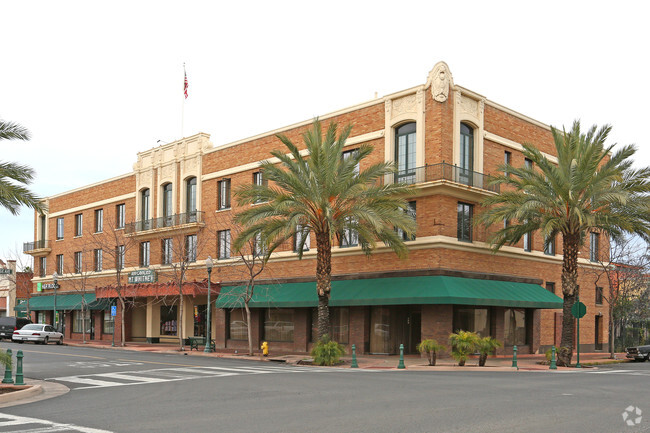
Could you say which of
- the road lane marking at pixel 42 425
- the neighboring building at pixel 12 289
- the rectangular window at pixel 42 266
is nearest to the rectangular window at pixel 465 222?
the road lane marking at pixel 42 425

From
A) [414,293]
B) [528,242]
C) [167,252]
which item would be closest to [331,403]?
[414,293]

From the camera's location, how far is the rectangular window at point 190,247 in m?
44.9

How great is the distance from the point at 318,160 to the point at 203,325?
20.2m

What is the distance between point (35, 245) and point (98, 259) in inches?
442

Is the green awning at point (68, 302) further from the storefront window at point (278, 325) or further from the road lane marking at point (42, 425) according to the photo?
the road lane marking at point (42, 425)

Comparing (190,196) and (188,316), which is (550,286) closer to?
(190,196)

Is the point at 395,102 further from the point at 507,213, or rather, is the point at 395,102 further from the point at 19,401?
the point at 19,401

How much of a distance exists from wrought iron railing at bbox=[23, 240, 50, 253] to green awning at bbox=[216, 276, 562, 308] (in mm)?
30071

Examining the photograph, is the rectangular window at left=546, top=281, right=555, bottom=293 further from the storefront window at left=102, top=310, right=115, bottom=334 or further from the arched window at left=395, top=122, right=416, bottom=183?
the storefront window at left=102, top=310, right=115, bottom=334

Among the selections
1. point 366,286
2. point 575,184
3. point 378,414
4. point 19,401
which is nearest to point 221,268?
point 366,286

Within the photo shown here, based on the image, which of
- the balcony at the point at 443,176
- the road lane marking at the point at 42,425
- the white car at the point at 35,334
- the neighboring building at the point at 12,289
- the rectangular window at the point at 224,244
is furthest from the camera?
the neighboring building at the point at 12,289

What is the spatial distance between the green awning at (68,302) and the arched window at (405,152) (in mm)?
27811

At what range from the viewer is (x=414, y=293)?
30578 millimetres

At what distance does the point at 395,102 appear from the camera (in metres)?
34.0
